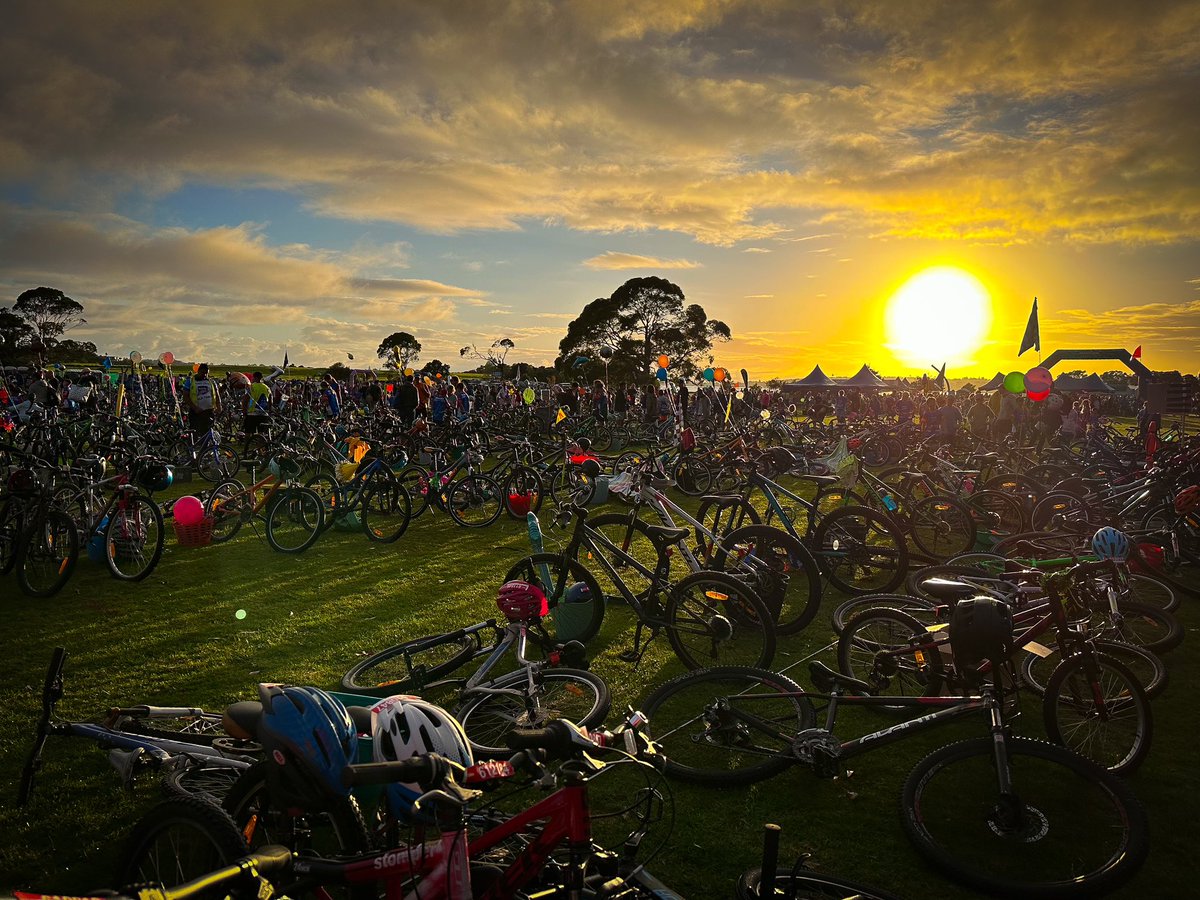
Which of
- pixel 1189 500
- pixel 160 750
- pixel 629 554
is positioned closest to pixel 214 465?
pixel 629 554

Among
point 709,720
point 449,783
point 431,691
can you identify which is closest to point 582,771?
point 449,783

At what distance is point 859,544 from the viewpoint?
6207 millimetres

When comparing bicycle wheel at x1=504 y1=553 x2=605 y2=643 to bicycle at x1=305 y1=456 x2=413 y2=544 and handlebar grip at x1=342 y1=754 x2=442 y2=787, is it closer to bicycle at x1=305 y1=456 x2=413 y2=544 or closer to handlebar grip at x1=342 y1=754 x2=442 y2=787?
handlebar grip at x1=342 y1=754 x2=442 y2=787

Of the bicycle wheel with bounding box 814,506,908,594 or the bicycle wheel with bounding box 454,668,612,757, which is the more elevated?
Answer: the bicycle wheel with bounding box 814,506,908,594

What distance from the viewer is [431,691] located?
430cm

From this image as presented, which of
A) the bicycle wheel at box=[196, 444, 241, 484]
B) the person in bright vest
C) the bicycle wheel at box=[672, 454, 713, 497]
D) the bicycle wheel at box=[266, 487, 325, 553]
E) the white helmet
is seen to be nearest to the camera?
the white helmet

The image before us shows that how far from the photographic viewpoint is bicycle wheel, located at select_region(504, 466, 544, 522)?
33.6 feet

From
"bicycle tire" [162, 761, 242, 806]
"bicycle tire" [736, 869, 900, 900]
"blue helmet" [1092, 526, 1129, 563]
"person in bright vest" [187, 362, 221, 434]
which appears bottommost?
"bicycle tire" [162, 761, 242, 806]

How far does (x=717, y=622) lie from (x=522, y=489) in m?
6.21

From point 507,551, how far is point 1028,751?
6460 millimetres

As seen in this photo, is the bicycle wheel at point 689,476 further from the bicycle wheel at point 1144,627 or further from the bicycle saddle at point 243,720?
the bicycle saddle at point 243,720

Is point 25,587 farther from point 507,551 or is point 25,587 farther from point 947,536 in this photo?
point 947,536

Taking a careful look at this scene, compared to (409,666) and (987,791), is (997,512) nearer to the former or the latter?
(987,791)

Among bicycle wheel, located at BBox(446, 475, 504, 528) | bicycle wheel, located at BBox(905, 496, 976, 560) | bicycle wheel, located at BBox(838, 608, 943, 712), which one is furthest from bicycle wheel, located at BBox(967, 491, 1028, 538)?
A: bicycle wheel, located at BBox(446, 475, 504, 528)
